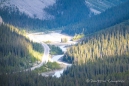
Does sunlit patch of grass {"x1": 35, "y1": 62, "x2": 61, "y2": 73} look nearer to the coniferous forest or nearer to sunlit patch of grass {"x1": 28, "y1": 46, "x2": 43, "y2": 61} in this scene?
the coniferous forest

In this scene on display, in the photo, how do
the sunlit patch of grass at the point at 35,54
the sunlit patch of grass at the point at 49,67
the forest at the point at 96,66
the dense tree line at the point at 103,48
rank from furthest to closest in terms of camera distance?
the sunlit patch of grass at the point at 35,54, the dense tree line at the point at 103,48, the sunlit patch of grass at the point at 49,67, the forest at the point at 96,66

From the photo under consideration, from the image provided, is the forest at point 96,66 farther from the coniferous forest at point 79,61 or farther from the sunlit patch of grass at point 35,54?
the sunlit patch of grass at point 35,54

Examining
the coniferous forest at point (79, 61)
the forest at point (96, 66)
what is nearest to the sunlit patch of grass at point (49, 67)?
the coniferous forest at point (79, 61)

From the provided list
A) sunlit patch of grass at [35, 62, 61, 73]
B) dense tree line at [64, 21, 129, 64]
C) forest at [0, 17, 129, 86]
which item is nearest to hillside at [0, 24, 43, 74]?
sunlit patch of grass at [35, 62, 61, 73]

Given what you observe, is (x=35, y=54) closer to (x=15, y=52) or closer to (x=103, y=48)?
(x=15, y=52)

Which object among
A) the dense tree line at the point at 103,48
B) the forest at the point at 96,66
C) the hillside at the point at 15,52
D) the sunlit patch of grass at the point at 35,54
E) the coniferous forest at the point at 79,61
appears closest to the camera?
the forest at the point at 96,66

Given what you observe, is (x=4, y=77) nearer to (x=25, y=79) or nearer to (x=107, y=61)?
(x=25, y=79)

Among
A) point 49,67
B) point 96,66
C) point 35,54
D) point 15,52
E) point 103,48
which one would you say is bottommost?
point 49,67

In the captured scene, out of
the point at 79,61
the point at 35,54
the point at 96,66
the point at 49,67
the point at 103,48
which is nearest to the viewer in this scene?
the point at 96,66

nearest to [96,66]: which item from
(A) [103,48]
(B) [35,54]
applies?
(A) [103,48]
